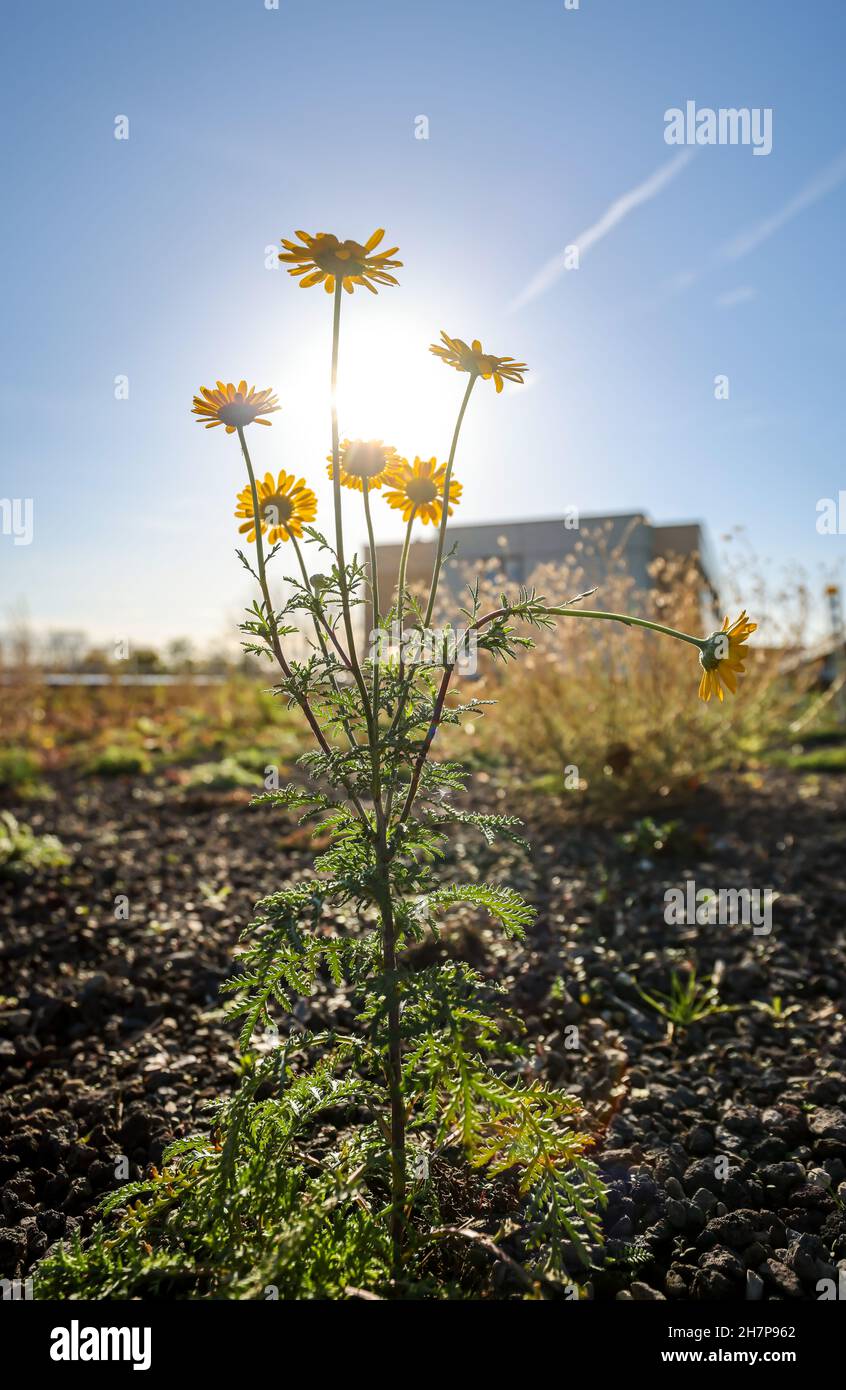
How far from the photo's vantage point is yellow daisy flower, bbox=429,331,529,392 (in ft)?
5.13

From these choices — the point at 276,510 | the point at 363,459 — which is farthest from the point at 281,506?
the point at 363,459

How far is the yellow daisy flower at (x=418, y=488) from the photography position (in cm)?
171

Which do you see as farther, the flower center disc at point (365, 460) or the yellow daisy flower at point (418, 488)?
the yellow daisy flower at point (418, 488)

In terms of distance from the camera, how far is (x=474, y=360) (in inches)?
62.1

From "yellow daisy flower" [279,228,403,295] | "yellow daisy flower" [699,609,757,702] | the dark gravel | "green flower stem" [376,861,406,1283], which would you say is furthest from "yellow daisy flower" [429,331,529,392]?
the dark gravel

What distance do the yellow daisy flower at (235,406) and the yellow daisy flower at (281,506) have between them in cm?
16

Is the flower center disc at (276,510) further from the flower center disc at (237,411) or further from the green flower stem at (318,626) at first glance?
the flower center disc at (237,411)

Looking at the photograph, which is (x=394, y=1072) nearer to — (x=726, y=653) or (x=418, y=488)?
(x=726, y=653)

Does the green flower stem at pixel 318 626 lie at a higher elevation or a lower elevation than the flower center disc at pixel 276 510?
lower

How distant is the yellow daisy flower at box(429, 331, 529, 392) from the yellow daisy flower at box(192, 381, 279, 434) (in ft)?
1.03

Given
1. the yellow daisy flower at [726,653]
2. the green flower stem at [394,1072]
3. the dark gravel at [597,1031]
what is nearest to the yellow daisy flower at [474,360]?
the yellow daisy flower at [726,653]

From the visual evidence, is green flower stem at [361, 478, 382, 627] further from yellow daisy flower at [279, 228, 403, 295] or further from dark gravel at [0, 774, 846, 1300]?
dark gravel at [0, 774, 846, 1300]
